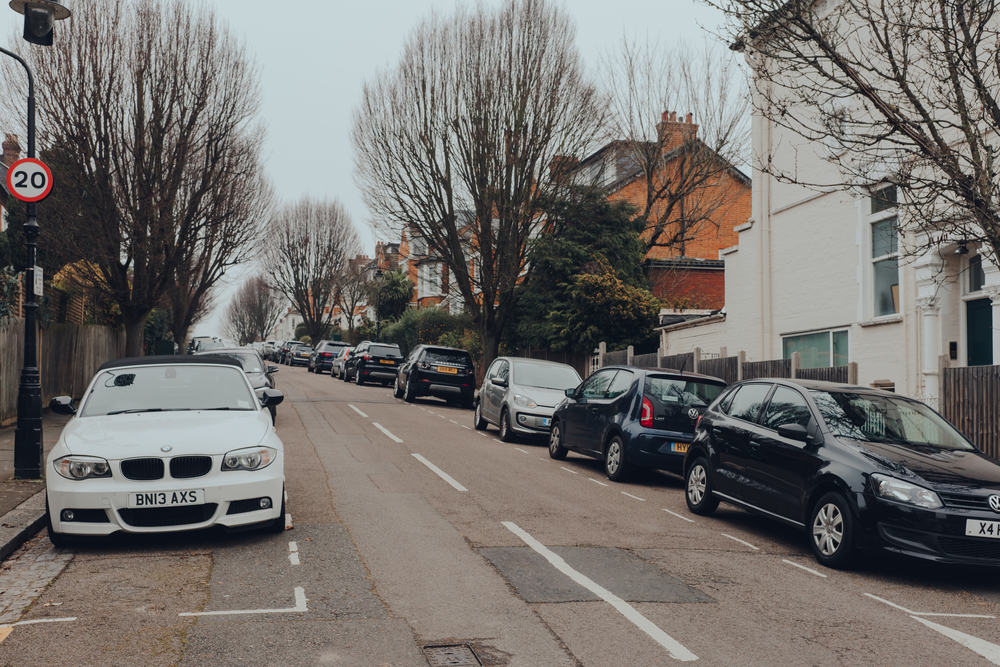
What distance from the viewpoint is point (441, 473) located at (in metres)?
11.6

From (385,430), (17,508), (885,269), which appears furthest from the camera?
(385,430)

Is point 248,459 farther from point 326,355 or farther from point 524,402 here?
point 326,355

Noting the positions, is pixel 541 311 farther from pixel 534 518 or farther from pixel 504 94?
pixel 534 518

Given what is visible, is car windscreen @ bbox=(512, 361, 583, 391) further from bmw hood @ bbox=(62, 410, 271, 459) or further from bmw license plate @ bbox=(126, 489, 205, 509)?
bmw license plate @ bbox=(126, 489, 205, 509)

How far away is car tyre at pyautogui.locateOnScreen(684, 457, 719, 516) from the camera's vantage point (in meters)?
9.27

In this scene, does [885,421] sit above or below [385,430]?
above

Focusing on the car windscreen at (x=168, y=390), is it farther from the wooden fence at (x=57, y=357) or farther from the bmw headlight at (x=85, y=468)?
the wooden fence at (x=57, y=357)

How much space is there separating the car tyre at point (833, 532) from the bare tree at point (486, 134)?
819 inches

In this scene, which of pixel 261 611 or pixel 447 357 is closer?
pixel 261 611

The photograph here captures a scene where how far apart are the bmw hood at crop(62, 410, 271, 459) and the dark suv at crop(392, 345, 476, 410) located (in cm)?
1740

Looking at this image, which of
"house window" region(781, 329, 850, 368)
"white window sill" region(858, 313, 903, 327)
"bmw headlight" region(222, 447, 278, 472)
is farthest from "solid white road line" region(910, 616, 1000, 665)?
"house window" region(781, 329, 850, 368)

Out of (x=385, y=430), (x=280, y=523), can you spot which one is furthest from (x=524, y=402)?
(x=280, y=523)

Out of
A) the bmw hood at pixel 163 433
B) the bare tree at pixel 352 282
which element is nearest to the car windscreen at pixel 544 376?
the bmw hood at pixel 163 433

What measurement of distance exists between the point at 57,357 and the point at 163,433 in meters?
15.0
